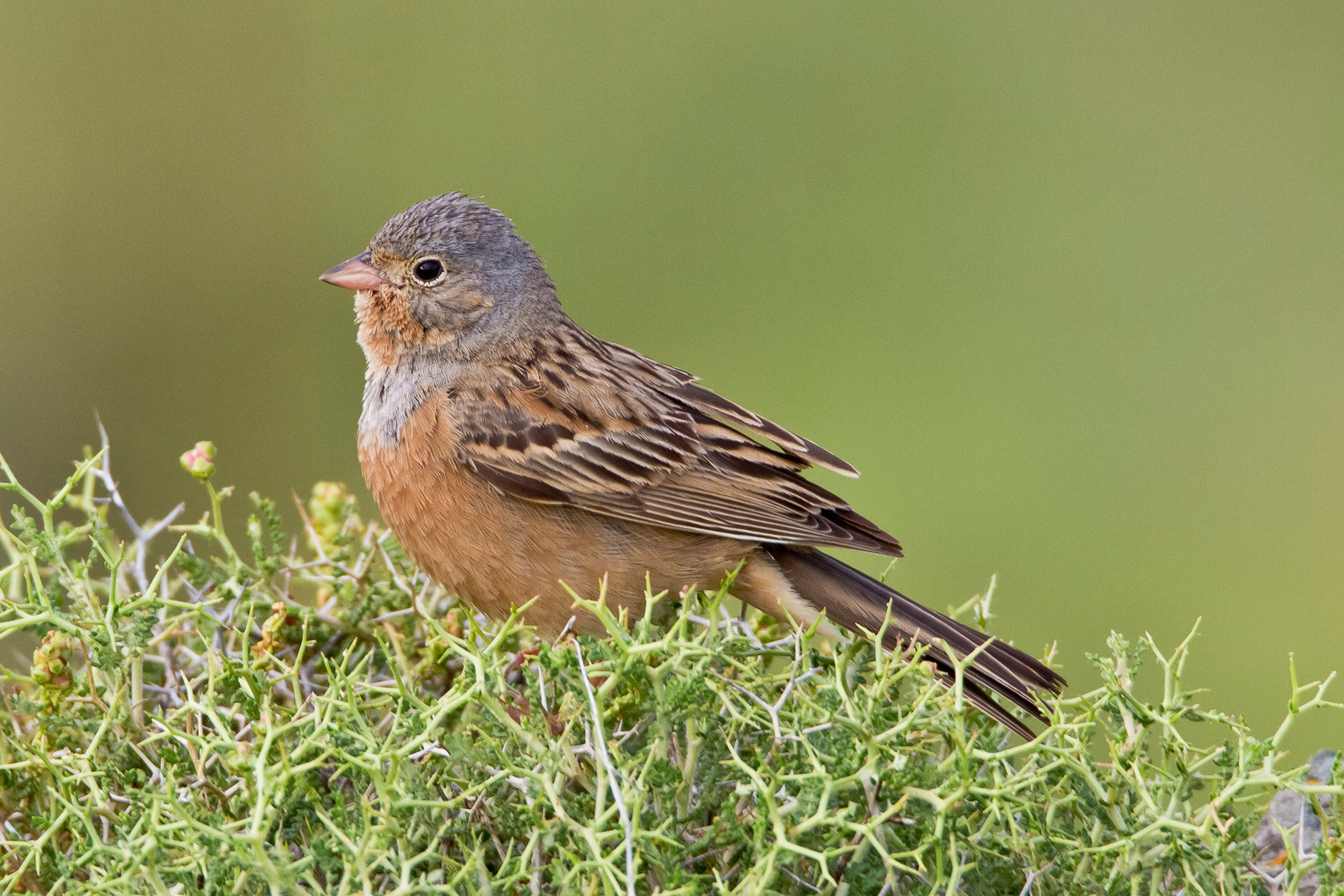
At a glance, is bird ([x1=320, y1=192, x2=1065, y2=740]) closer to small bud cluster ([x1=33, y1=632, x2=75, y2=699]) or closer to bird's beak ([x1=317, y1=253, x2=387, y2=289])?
bird's beak ([x1=317, y1=253, x2=387, y2=289])

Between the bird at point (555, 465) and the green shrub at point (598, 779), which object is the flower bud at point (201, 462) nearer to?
the green shrub at point (598, 779)

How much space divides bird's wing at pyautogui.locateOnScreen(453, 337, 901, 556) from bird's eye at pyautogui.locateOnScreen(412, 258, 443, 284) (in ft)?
1.43

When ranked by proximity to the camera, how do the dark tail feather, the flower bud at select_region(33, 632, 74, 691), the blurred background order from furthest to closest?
1. the blurred background
2. the dark tail feather
3. the flower bud at select_region(33, 632, 74, 691)

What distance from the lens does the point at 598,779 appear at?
195 centimetres

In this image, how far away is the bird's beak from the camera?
4660 mm

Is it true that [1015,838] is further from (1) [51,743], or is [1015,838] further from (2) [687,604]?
(1) [51,743]

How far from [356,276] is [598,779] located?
10.0 ft

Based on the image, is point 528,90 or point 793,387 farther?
point 528,90

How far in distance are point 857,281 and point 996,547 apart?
73.0 inches

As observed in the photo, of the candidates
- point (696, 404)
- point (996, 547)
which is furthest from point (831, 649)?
point (996, 547)

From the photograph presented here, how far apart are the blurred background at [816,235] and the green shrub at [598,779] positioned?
485cm

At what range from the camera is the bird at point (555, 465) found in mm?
3914

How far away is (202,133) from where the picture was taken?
853 centimetres

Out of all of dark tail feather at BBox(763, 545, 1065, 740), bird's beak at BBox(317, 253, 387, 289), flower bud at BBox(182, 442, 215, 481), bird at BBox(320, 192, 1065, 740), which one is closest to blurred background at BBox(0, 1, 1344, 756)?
bird's beak at BBox(317, 253, 387, 289)
